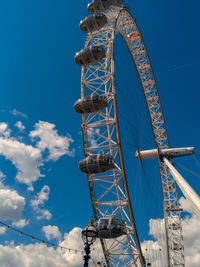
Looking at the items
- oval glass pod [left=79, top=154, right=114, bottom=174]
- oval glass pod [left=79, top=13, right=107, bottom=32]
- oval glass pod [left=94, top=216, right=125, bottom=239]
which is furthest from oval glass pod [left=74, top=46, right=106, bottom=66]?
oval glass pod [left=94, top=216, right=125, bottom=239]

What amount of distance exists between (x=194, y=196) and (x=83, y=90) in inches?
641

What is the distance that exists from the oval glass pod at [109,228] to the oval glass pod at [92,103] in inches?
405

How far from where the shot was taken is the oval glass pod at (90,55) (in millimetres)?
24297

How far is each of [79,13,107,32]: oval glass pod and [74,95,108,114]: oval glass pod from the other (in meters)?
9.48

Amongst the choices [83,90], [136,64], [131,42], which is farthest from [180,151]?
[131,42]

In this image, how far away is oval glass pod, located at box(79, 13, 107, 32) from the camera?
2591 cm

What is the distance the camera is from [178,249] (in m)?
40.2

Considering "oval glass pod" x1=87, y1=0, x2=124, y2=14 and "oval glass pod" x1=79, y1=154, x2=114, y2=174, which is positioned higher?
"oval glass pod" x1=87, y1=0, x2=124, y2=14

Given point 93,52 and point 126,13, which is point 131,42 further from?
point 93,52

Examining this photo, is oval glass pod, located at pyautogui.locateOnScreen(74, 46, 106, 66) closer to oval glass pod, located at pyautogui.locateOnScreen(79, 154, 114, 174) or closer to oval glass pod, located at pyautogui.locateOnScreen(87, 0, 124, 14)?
oval glass pod, located at pyautogui.locateOnScreen(87, 0, 124, 14)

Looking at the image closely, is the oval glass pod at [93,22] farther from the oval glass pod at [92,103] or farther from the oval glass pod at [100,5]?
the oval glass pod at [92,103]

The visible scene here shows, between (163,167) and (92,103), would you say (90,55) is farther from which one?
(163,167)

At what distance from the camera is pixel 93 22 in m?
26.1

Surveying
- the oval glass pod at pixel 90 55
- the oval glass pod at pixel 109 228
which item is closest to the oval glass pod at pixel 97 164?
the oval glass pod at pixel 109 228
